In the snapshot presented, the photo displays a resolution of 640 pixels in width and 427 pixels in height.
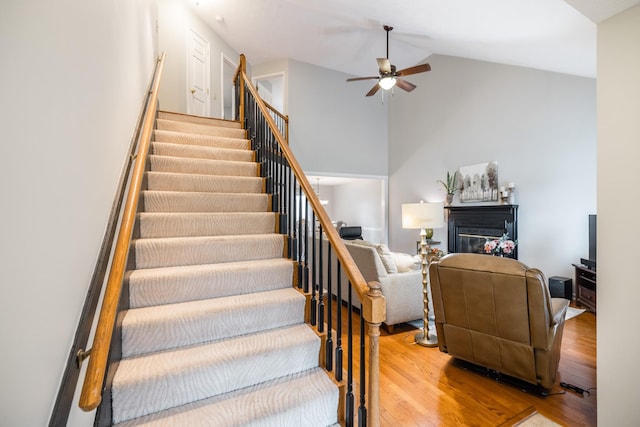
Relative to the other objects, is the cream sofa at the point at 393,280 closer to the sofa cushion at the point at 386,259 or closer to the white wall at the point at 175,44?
the sofa cushion at the point at 386,259

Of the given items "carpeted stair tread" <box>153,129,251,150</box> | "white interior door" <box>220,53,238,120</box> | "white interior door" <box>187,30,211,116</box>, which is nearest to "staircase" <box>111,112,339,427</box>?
"carpeted stair tread" <box>153,129,251,150</box>

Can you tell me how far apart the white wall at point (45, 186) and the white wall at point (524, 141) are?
5549mm

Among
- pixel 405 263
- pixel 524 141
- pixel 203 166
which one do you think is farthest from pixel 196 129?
pixel 524 141

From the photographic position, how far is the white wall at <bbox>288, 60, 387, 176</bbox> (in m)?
6.46

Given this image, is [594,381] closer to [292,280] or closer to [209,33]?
[292,280]

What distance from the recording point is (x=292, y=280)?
2158 millimetres

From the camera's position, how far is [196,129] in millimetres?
3447

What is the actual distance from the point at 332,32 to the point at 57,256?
18.8 ft

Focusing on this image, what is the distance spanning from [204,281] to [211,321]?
291 mm

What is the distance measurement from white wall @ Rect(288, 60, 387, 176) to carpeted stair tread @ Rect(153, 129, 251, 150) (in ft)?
9.73

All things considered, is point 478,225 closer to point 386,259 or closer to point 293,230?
point 386,259

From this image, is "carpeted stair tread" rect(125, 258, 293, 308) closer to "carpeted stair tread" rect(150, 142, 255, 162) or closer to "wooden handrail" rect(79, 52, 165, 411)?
"wooden handrail" rect(79, 52, 165, 411)

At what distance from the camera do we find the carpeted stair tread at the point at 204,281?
1721 mm

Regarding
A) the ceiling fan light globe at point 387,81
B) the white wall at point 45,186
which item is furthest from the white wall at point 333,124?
the white wall at point 45,186
